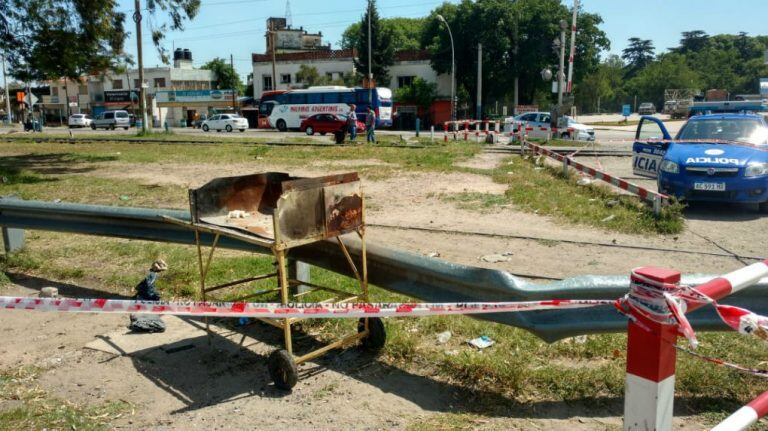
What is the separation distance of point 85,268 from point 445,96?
59.4 m

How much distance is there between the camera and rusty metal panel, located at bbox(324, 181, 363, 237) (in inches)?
177

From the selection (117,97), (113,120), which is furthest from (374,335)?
(117,97)

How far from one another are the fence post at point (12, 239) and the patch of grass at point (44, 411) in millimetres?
3865

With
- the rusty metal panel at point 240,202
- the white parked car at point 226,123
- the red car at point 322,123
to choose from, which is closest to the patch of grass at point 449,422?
the rusty metal panel at point 240,202

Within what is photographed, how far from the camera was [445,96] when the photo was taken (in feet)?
211

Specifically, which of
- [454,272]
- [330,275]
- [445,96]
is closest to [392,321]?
[454,272]

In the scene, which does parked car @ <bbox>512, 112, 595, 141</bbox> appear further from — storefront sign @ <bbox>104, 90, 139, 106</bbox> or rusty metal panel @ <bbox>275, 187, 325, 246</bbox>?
storefront sign @ <bbox>104, 90, 139, 106</bbox>

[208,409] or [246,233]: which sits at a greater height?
[246,233]

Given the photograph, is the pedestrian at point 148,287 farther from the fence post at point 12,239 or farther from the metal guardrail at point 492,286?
the fence post at point 12,239

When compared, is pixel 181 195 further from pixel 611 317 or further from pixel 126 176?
pixel 611 317

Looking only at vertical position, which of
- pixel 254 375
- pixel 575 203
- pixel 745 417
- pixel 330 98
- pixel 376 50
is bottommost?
pixel 254 375

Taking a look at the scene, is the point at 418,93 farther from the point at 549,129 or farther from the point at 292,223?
the point at 292,223

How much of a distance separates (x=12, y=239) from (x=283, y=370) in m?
5.32

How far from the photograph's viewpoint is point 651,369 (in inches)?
75.7
